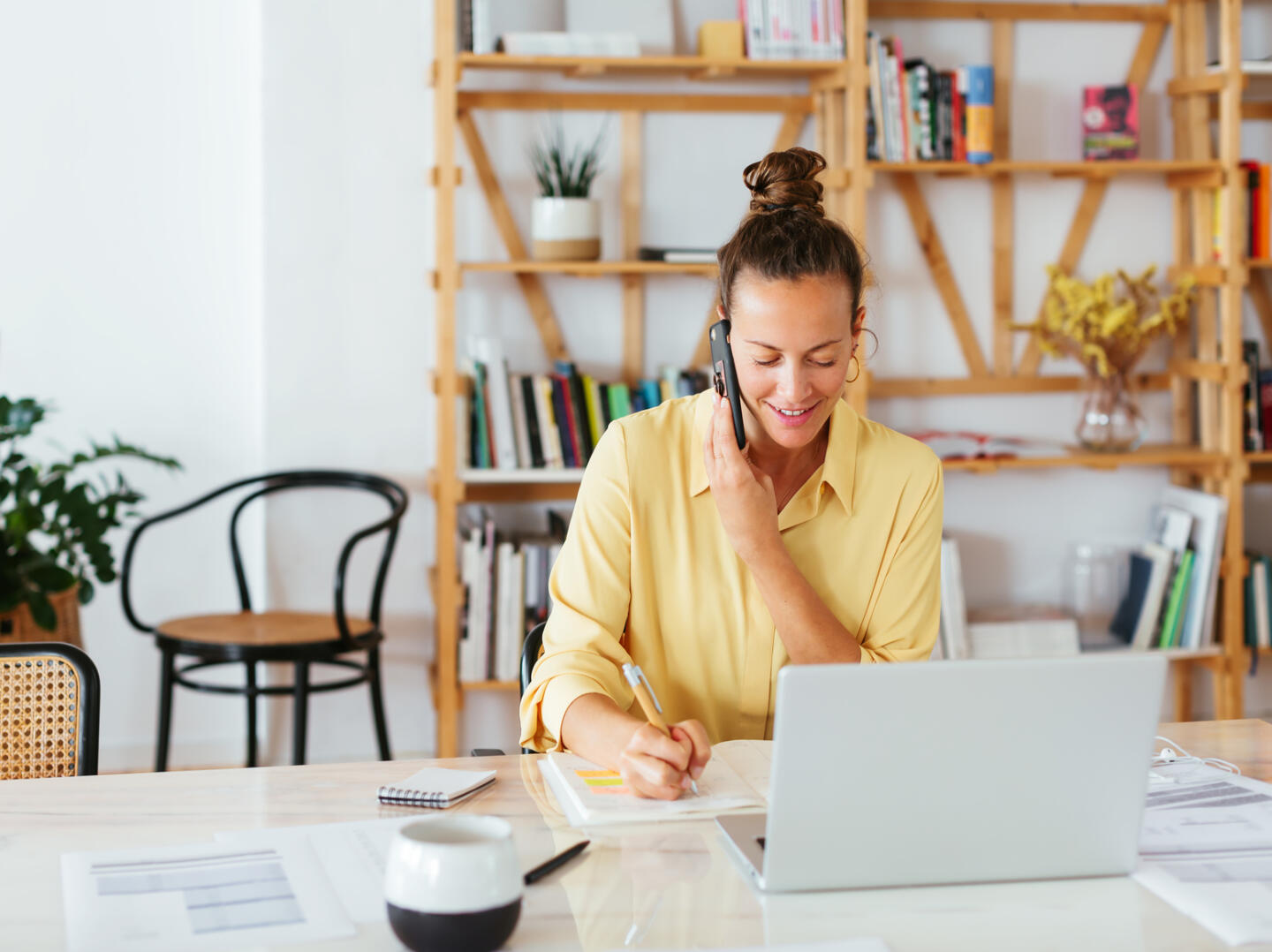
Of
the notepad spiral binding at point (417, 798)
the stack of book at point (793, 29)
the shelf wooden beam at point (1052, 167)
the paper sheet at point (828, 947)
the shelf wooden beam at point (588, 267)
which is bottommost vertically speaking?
the paper sheet at point (828, 947)

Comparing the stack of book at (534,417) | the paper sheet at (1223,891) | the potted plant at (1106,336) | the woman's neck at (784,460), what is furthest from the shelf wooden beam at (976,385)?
the paper sheet at (1223,891)

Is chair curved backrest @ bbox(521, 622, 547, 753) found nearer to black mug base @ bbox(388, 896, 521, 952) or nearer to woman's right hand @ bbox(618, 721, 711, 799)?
woman's right hand @ bbox(618, 721, 711, 799)

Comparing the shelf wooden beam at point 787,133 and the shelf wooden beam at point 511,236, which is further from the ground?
the shelf wooden beam at point 787,133

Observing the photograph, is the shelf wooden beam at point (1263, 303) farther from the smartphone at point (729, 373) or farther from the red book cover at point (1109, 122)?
the smartphone at point (729, 373)

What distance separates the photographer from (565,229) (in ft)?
10.9

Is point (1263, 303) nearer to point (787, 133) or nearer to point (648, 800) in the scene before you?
point (787, 133)

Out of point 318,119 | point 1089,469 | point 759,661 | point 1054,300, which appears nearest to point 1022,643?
point 1089,469

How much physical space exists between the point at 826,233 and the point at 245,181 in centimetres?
233

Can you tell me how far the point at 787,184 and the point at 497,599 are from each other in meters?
1.84

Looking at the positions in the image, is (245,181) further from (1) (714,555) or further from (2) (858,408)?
(1) (714,555)

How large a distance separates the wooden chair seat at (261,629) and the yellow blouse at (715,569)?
58.1 inches

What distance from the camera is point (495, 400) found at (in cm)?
334

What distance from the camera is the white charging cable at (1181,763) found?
4.64 feet

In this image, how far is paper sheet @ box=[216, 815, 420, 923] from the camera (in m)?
1.07
